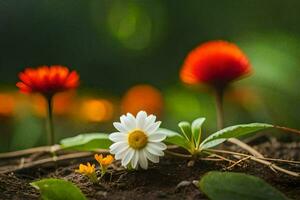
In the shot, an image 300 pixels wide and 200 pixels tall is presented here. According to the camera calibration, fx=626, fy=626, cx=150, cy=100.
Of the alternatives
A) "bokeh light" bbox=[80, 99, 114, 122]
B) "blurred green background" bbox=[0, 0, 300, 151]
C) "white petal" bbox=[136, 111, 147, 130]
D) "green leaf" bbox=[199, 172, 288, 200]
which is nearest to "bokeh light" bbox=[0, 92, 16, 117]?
"blurred green background" bbox=[0, 0, 300, 151]

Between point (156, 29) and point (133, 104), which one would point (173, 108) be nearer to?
point (133, 104)

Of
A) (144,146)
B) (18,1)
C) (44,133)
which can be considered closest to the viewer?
(144,146)

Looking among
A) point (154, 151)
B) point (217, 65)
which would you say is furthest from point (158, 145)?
point (217, 65)

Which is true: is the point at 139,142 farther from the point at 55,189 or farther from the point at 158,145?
the point at 55,189

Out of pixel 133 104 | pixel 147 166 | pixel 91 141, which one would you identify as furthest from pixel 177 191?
pixel 133 104

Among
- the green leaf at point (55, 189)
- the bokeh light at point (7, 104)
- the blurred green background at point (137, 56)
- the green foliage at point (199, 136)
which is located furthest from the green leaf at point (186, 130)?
the bokeh light at point (7, 104)

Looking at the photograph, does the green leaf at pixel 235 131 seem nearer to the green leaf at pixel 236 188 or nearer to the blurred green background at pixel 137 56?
the green leaf at pixel 236 188
